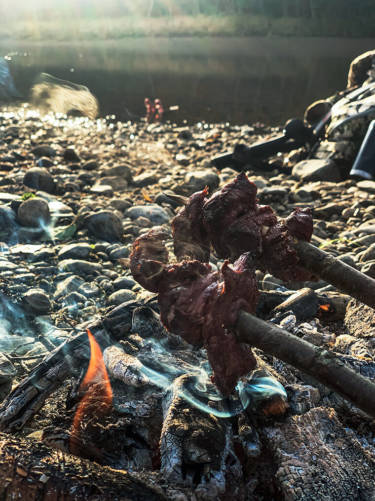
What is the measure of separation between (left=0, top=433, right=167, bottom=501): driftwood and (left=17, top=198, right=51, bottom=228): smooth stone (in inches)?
174

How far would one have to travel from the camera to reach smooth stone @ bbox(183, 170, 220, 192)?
30.1 feet

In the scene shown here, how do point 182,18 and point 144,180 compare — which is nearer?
point 144,180

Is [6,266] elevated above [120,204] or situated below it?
above

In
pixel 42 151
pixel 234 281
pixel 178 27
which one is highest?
pixel 234 281

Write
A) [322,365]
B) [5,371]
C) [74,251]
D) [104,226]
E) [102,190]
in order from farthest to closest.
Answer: [102,190]
[104,226]
[74,251]
[5,371]
[322,365]

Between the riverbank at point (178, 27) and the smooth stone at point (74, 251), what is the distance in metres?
36.0

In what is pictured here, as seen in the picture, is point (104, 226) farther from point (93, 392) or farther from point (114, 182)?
point (93, 392)

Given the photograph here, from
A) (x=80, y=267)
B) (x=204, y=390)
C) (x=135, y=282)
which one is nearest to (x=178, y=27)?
(x=80, y=267)

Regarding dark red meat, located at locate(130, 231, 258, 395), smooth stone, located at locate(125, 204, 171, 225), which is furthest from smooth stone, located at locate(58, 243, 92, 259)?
dark red meat, located at locate(130, 231, 258, 395)

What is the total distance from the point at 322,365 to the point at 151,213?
575 cm

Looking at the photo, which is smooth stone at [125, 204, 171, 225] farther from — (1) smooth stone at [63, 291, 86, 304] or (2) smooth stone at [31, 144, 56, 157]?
(2) smooth stone at [31, 144, 56, 157]

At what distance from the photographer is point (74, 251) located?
5719 mm

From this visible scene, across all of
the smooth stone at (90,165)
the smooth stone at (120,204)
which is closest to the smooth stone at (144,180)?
the smooth stone at (90,165)

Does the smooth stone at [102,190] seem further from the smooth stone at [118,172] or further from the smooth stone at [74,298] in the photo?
the smooth stone at [74,298]
